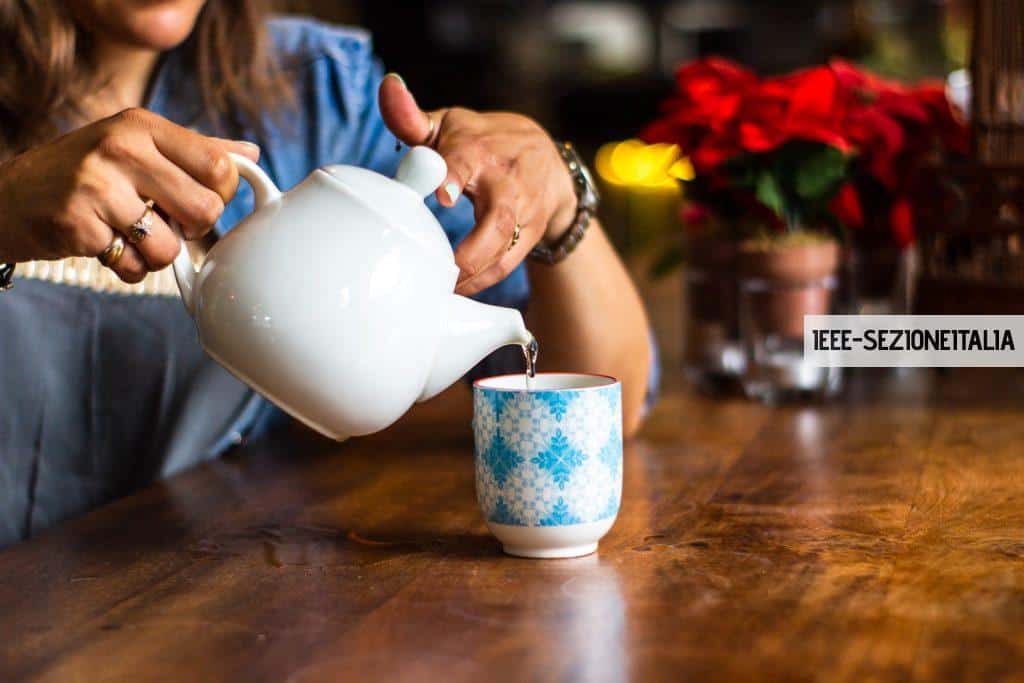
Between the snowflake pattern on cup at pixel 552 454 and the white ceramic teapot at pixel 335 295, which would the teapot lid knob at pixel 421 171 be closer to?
the white ceramic teapot at pixel 335 295

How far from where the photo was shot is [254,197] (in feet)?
2.44

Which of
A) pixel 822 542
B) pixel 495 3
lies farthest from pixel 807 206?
pixel 495 3

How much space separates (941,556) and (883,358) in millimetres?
736

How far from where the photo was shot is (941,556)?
0.77m

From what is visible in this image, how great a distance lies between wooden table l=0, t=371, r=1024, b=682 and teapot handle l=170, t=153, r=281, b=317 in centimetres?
18

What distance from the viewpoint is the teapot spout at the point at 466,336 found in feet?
2.45

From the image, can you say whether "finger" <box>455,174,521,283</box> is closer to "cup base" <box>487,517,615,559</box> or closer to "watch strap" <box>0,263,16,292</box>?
"cup base" <box>487,517,615,559</box>

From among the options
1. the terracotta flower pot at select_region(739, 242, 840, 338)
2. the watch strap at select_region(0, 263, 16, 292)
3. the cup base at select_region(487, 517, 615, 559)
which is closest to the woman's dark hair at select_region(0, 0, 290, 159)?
the watch strap at select_region(0, 263, 16, 292)

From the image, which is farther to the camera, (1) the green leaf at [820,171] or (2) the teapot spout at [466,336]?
(1) the green leaf at [820,171]

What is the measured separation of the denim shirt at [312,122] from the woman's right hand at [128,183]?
17.1 inches

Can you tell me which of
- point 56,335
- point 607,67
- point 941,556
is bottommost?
point 941,556

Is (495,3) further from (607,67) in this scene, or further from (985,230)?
(985,230)

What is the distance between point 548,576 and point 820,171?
720 millimetres

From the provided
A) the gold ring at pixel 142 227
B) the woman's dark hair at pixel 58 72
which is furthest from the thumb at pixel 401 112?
the woman's dark hair at pixel 58 72
